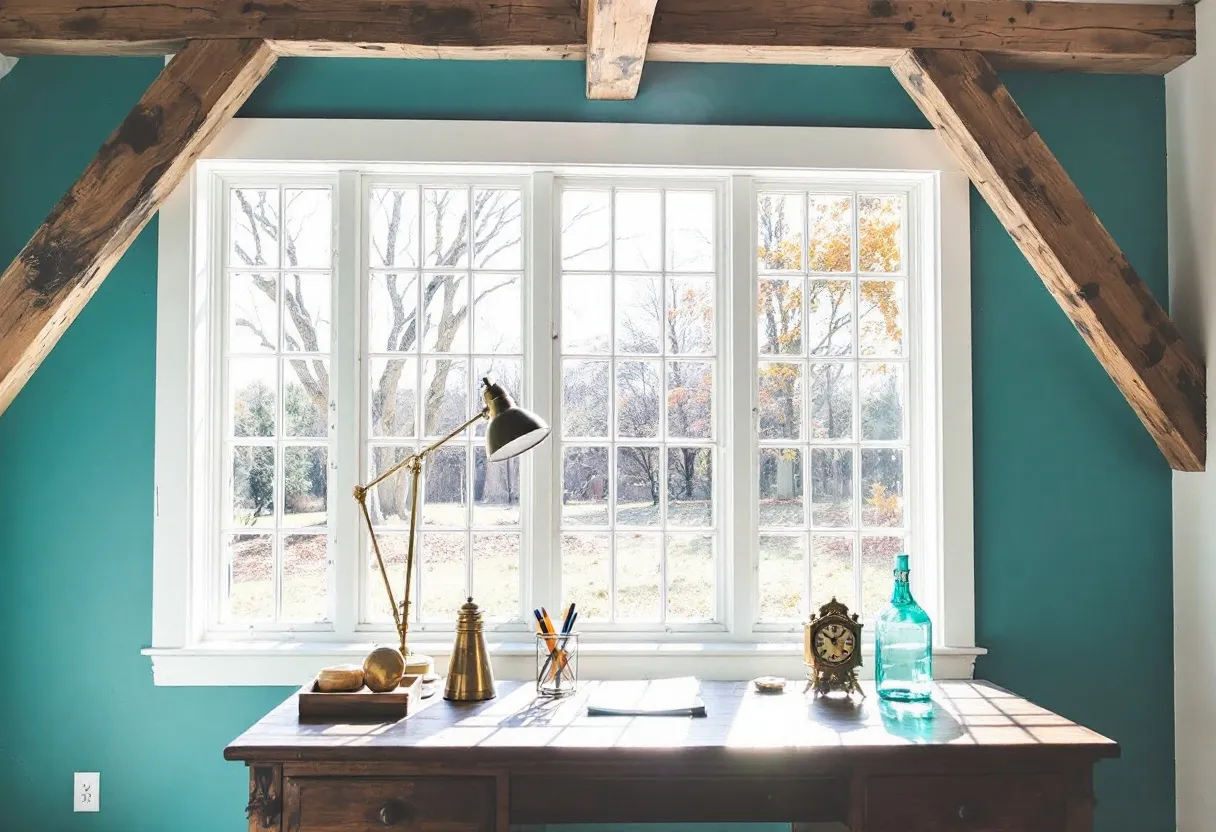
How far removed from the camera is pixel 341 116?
3.02 meters

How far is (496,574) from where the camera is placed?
3092mm

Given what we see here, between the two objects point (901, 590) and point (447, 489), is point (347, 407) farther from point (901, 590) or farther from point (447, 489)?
point (901, 590)

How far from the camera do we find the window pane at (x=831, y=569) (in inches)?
123

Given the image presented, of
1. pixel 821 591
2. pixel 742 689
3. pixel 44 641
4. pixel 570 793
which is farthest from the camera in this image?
pixel 821 591

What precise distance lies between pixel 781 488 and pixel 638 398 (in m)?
0.58

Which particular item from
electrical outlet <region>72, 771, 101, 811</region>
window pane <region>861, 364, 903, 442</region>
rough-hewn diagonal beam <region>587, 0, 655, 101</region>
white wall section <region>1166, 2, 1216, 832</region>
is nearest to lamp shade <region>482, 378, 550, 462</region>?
rough-hewn diagonal beam <region>587, 0, 655, 101</region>

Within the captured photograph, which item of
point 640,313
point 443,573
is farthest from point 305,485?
point 640,313

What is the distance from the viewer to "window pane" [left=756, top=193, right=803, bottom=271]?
3168mm

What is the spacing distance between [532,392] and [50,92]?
1.85 m

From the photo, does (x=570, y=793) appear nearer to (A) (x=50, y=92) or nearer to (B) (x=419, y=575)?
(B) (x=419, y=575)

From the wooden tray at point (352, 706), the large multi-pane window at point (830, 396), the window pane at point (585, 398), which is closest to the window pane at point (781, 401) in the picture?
the large multi-pane window at point (830, 396)

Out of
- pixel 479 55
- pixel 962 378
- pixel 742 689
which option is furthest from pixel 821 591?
pixel 479 55

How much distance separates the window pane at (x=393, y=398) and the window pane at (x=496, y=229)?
44 cm

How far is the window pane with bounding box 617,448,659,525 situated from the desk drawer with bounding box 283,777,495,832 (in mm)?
1121
